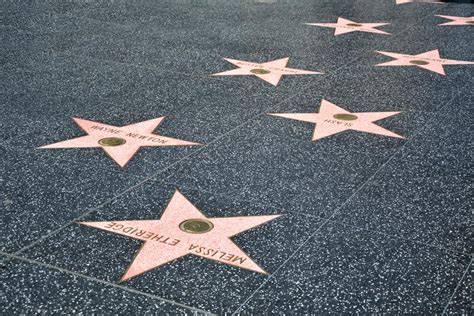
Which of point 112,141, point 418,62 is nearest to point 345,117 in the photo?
point 112,141

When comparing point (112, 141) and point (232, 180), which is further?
point (112, 141)

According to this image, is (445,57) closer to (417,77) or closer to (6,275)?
(417,77)

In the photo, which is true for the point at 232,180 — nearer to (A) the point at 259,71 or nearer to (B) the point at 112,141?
(B) the point at 112,141

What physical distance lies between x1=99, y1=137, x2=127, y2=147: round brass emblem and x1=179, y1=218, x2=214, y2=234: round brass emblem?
0.77m

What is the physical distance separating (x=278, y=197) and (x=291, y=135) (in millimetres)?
678

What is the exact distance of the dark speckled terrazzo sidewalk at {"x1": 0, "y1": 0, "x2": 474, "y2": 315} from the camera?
6.59 ft

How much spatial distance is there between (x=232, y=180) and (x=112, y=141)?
1.95ft

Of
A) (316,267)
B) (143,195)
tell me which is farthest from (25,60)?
(316,267)

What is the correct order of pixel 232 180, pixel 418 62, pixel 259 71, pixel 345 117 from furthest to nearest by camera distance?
1. pixel 418 62
2. pixel 259 71
3. pixel 345 117
4. pixel 232 180

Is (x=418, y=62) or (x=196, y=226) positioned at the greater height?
(x=196, y=226)

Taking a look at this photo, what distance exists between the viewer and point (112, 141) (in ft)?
10.0

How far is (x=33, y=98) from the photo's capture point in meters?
3.59

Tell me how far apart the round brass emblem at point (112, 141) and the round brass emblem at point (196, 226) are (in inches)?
30.4

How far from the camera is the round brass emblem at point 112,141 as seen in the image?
3.02 m
